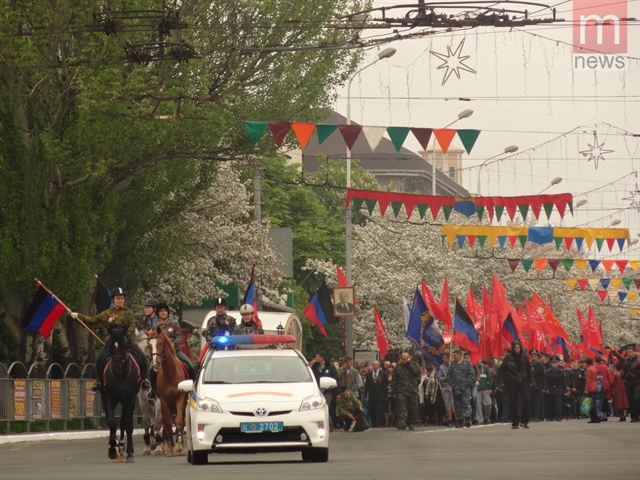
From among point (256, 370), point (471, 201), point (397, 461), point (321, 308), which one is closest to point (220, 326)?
point (256, 370)

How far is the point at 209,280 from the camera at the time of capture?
46625mm

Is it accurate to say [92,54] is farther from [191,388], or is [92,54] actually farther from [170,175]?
[191,388]

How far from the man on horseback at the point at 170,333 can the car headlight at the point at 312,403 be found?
10.8 feet

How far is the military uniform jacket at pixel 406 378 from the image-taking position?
3406 cm

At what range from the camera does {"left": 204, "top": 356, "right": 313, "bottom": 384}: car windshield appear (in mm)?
17438

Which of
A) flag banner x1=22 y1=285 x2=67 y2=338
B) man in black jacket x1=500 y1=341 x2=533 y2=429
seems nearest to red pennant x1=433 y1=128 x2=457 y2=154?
man in black jacket x1=500 y1=341 x2=533 y2=429

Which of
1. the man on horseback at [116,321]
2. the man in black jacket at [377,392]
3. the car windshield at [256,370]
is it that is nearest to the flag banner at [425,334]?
the man in black jacket at [377,392]

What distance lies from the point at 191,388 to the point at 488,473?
3.87m

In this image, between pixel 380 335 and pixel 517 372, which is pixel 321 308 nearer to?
pixel 380 335

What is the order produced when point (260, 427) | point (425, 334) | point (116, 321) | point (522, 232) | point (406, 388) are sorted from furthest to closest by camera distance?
1. point (522, 232)
2. point (425, 334)
3. point (406, 388)
4. point (116, 321)
5. point (260, 427)

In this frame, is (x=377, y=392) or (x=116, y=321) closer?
(x=116, y=321)

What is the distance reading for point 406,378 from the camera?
34156 millimetres

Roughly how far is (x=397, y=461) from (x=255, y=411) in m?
2.66

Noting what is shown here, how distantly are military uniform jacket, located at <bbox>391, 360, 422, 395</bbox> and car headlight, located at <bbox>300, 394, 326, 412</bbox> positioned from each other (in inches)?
683
